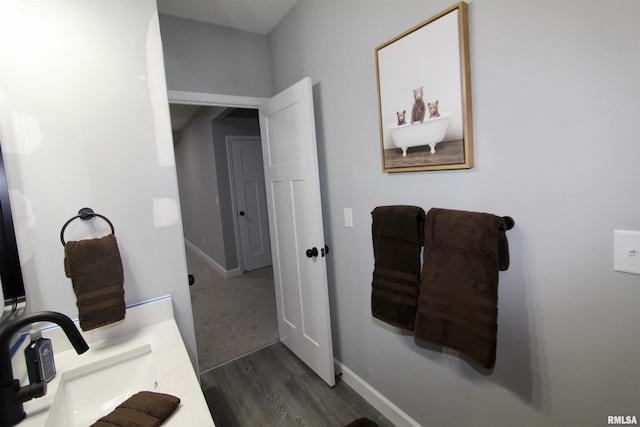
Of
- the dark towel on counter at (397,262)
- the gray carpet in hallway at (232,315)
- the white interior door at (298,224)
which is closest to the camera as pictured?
the dark towel on counter at (397,262)

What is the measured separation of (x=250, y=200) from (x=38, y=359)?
384cm

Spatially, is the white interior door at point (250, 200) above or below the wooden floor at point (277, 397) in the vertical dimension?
above

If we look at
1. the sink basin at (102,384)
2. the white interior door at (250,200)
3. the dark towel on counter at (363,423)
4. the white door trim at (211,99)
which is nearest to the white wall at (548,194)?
the dark towel on counter at (363,423)

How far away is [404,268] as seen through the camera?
53.2 inches

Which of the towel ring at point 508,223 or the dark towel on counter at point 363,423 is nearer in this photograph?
the towel ring at point 508,223

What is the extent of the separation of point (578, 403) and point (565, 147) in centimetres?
84

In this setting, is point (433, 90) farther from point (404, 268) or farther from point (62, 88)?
point (62, 88)

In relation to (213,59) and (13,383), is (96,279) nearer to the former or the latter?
(13,383)

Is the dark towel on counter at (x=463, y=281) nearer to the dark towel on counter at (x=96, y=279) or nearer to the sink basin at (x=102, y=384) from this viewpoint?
the sink basin at (x=102, y=384)

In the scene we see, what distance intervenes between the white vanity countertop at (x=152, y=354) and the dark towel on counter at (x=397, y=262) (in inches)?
33.5

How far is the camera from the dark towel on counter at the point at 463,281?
41.4 inches

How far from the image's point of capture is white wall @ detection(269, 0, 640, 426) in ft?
2.82

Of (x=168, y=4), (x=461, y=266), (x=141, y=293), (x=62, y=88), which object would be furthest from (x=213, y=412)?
(x=168, y=4)

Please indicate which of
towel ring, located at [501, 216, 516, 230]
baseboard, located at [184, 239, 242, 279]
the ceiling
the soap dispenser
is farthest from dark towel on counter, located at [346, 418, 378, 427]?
baseboard, located at [184, 239, 242, 279]
